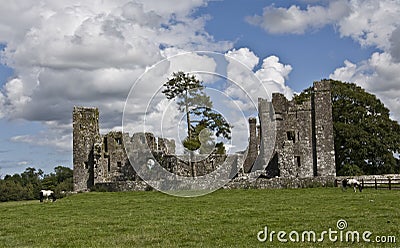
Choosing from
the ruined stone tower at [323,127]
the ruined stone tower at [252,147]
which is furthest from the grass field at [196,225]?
the ruined stone tower at [252,147]

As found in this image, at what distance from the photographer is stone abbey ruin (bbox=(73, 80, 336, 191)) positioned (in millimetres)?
49562

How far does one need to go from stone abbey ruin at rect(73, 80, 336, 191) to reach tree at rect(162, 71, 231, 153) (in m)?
9.53

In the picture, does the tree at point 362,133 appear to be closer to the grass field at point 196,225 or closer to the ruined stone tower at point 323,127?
the ruined stone tower at point 323,127

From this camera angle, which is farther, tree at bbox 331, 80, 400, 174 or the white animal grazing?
tree at bbox 331, 80, 400, 174

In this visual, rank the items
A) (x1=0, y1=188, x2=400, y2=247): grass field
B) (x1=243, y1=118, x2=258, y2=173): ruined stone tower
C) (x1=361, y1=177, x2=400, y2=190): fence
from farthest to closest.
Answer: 1. (x1=243, y1=118, x2=258, y2=173): ruined stone tower
2. (x1=361, y1=177, x2=400, y2=190): fence
3. (x1=0, y1=188, x2=400, y2=247): grass field

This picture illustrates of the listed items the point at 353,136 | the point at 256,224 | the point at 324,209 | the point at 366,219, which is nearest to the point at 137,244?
the point at 256,224

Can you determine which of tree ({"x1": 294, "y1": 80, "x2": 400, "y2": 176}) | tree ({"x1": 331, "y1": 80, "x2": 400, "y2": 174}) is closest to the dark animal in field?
tree ({"x1": 294, "y1": 80, "x2": 400, "y2": 176})

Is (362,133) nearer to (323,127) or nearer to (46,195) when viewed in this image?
(323,127)

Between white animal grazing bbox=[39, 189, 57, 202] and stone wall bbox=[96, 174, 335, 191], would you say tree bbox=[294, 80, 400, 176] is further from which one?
white animal grazing bbox=[39, 189, 57, 202]

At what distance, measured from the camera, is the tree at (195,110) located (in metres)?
34.2

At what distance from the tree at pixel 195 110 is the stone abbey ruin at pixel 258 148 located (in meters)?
9.53

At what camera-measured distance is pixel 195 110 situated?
1391 inches

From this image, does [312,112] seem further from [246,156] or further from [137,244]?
[137,244]

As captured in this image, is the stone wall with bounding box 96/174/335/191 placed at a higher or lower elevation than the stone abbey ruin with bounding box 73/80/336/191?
lower
